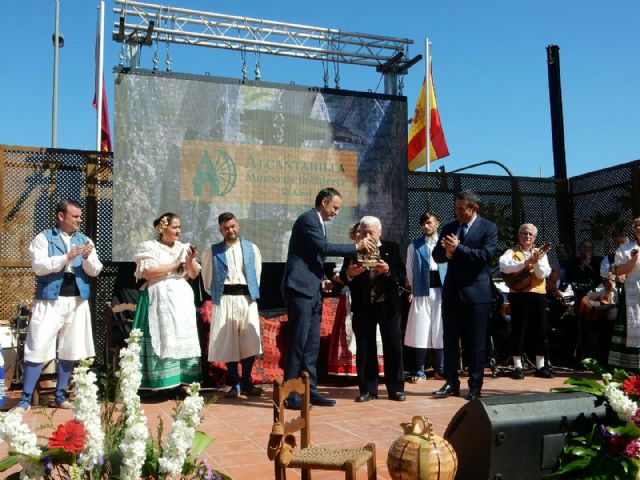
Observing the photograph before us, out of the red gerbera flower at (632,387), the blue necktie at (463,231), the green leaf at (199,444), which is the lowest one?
the green leaf at (199,444)

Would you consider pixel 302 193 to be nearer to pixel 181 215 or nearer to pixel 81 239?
pixel 181 215

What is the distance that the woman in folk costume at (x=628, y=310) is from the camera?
19.0 feet

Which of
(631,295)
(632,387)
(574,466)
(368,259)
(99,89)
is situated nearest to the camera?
(574,466)

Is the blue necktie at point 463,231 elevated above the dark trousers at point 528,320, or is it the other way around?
the blue necktie at point 463,231

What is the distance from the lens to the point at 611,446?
255 cm

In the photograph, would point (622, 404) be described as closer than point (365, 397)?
Yes

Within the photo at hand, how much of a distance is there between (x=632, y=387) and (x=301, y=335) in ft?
10.0

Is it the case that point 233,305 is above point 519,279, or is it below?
below

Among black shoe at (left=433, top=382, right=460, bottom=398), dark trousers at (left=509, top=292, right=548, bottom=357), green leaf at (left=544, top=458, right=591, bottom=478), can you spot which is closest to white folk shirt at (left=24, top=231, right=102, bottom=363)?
black shoe at (left=433, top=382, right=460, bottom=398)

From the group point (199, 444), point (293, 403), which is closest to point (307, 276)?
point (293, 403)

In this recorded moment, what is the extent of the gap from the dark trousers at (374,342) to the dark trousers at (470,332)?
0.43 metres

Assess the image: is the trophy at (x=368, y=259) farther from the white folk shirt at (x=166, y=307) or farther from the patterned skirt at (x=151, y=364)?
the patterned skirt at (x=151, y=364)

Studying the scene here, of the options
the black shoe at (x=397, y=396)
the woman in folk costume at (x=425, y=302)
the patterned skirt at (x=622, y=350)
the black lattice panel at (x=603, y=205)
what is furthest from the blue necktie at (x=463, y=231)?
the black lattice panel at (x=603, y=205)

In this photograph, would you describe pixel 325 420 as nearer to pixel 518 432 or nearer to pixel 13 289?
pixel 518 432
